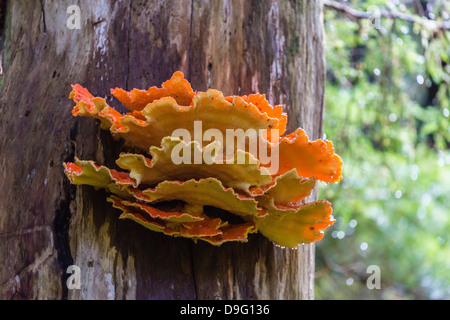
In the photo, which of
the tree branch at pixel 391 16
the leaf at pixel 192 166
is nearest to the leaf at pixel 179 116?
the leaf at pixel 192 166

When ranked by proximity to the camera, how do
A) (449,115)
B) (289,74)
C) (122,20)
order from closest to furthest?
(122,20) → (289,74) → (449,115)

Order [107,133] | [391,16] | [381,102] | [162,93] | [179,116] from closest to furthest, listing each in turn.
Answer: [179,116]
[162,93]
[107,133]
[391,16]
[381,102]

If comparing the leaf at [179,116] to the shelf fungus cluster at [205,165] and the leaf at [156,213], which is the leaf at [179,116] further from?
the leaf at [156,213]

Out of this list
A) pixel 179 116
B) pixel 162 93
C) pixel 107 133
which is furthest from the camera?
pixel 107 133

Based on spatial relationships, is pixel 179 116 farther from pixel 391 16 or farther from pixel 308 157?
pixel 391 16

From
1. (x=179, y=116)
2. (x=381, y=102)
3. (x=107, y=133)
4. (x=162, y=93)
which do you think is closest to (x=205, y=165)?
(x=179, y=116)
